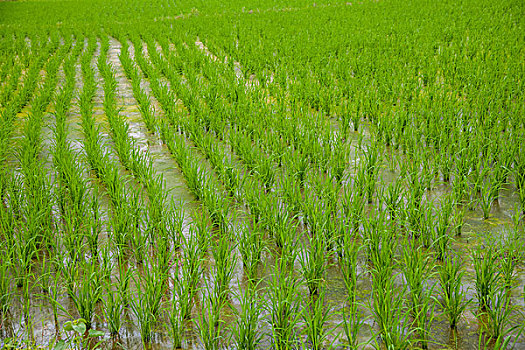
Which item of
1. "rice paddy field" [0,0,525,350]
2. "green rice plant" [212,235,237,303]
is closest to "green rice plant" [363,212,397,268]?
"rice paddy field" [0,0,525,350]

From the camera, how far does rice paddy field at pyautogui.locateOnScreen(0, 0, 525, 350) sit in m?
2.36

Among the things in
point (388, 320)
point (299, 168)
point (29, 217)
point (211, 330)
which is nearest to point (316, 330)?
point (388, 320)

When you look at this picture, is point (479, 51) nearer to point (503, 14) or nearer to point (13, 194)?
point (503, 14)

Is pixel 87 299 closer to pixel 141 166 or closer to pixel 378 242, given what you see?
pixel 378 242

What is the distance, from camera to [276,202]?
3.36 metres

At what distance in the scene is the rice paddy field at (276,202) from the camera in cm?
236

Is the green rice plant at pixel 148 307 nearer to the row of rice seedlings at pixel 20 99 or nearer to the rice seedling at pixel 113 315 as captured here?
the rice seedling at pixel 113 315

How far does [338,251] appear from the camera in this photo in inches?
116

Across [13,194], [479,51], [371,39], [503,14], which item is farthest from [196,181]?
[503,14]

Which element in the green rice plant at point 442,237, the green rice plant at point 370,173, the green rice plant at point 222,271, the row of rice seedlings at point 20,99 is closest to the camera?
the green rice plant at point 222,271

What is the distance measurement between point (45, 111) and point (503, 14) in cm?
1185

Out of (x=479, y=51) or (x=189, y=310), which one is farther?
(x=479, y=51)

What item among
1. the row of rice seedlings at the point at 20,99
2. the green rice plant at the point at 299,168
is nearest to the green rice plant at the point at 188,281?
the green rice plant at the point at 299,168

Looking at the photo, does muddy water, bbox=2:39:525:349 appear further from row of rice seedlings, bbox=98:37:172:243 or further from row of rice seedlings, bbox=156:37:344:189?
row of rice seedlings, bbox=156:37:344:189
